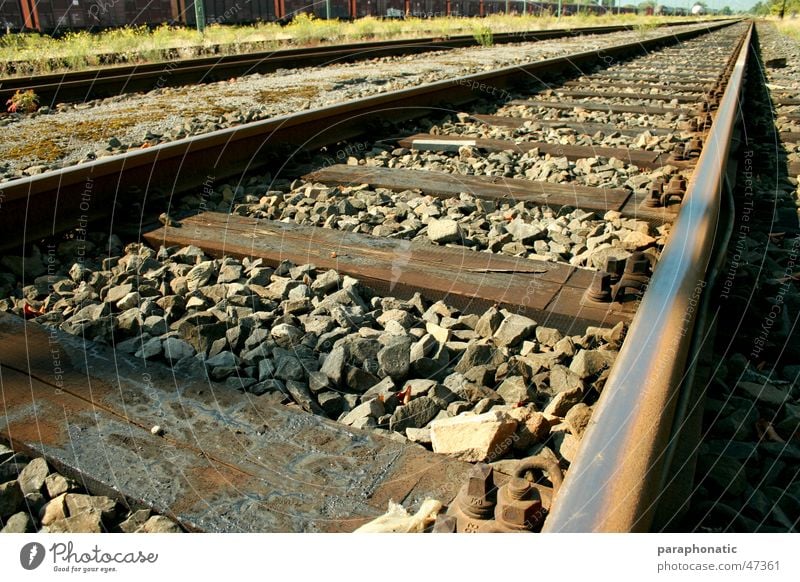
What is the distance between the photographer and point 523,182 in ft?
11.2

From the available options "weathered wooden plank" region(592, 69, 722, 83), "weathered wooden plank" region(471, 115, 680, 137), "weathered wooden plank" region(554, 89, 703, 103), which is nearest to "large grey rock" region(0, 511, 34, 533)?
"weathered wooden plank" region(471, 115, 680, 137)

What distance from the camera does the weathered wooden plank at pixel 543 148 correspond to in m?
4.00

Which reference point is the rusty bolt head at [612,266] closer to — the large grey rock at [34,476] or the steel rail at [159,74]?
the large grey rock at [34,476]

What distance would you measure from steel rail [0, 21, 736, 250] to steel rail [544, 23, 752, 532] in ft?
6.98

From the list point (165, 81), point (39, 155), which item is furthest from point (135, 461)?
point (165, 81)

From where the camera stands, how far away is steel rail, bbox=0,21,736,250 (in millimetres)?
2689

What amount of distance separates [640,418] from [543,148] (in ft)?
11.0

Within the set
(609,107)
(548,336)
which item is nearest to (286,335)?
(548,336)

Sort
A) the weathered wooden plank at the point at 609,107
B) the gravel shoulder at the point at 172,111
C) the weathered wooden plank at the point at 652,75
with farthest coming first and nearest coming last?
the weathered wooden plank at the point at 652,75 < the weathered wooden plank at the point at 609,107 < the gravel shoulder at the point at 172,111

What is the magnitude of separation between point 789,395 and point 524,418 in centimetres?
73

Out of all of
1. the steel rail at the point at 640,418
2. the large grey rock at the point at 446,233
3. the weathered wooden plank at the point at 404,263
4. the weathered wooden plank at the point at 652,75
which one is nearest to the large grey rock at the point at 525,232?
the large grey rock at the point at 446,233

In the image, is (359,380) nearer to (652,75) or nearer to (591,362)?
(591,362)

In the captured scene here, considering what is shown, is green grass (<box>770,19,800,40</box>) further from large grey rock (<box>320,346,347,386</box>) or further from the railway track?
large grey rock (<box>320,346,347,386</box>)

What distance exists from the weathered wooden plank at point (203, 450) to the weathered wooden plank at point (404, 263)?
79cm
